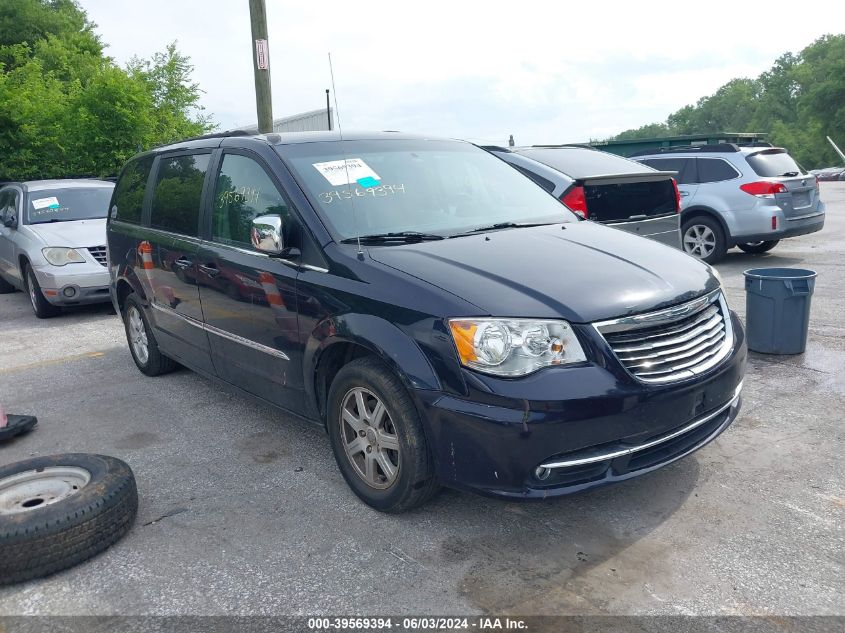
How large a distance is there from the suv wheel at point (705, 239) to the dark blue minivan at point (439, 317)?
666cm

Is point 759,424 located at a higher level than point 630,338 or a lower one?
lower

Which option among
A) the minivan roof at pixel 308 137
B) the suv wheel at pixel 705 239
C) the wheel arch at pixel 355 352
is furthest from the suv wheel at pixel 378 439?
the suv wheel at pixel 705 239

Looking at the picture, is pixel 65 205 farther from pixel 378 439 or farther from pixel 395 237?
pixel 378 439

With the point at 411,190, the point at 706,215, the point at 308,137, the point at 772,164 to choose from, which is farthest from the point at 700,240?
the point at 308,137

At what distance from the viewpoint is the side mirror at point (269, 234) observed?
3650mm

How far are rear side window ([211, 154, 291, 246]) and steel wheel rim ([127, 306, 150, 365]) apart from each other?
1.77 metres

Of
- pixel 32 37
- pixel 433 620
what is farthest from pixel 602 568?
pixel 32 37

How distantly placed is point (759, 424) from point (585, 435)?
6.70ft

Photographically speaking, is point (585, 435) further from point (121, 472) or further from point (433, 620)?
point (121, 472)

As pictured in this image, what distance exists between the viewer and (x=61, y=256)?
8.44m

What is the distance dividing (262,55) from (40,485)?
7.94 metres

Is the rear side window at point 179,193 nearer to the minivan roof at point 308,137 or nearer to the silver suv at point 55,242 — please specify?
the minivan roof at point 308,137

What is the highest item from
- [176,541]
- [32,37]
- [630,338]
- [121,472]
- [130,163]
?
[32,37]

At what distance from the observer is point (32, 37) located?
105ft
